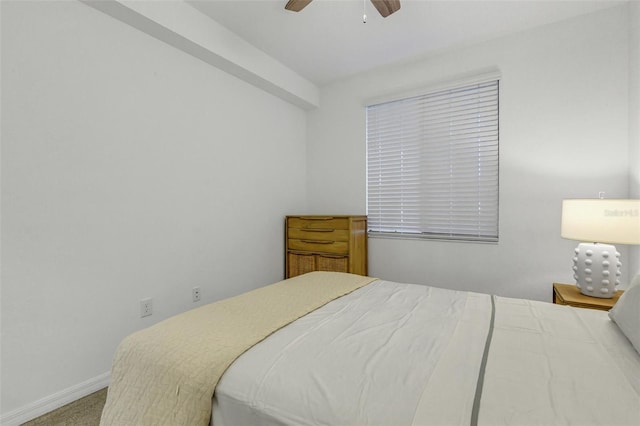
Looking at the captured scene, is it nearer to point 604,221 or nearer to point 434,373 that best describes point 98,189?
point 434,373

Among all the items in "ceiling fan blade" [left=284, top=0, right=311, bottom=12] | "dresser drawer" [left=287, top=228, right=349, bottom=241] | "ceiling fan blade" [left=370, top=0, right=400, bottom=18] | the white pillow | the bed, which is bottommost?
the bed

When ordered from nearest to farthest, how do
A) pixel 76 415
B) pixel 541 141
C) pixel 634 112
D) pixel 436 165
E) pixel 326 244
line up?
pixel 76 415 → pixel 634 112 → pixel 541 141 → pixel 436 165 → pixel 326 244

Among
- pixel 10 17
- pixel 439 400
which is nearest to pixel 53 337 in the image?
pixel 10 17

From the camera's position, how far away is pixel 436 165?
110 inches

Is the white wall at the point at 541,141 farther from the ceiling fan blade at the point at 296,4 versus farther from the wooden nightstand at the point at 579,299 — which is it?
the ceiling fan blade at the point at 296,4

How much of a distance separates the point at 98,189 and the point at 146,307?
85cm

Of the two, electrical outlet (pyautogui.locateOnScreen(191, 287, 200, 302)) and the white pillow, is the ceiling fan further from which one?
electrical outlet (pyautogui.locateOnScreen(191, 287, 200, 302))

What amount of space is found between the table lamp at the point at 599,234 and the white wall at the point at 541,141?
52cm

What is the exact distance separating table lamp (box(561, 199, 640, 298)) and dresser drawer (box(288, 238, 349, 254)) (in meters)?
1.66

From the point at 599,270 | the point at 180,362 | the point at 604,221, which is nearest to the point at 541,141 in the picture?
the point at 604,221

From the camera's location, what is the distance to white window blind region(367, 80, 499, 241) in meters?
2.56

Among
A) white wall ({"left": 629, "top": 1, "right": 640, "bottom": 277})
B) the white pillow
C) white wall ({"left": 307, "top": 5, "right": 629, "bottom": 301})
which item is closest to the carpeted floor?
the white pillow

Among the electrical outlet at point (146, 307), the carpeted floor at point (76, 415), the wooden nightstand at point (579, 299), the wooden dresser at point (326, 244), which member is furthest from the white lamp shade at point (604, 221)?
the carpeted floor at point (76, 415)

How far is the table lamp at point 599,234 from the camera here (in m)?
1.58
